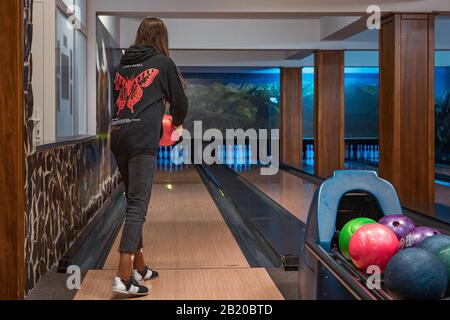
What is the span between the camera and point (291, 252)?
452 cm

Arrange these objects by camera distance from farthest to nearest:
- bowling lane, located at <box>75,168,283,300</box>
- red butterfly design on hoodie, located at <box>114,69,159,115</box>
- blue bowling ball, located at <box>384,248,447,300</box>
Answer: bowling lane, located at <box>75,168,283,300</box>, red butterfly design on hoodie, located at <box>114,69,159,115</box>, blue bowling ball, located at <box>384,248,447,300</box>

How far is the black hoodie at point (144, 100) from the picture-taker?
3260 millimetres

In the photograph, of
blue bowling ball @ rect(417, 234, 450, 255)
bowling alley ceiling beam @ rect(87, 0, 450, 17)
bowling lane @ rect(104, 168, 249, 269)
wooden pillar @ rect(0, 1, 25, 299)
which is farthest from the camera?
bowling alley ceiling beam @ rect(87, 0, 450, 17)

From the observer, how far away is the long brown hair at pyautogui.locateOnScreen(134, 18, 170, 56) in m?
3.43

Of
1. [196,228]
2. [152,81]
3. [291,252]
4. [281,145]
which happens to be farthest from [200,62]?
[152,81]

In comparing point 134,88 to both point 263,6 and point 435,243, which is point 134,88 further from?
point 263,6

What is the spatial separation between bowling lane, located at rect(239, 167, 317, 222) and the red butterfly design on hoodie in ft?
10.6

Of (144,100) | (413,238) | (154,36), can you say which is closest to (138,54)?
(154,36)

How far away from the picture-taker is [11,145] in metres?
2.88

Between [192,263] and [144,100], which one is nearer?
[144,100]

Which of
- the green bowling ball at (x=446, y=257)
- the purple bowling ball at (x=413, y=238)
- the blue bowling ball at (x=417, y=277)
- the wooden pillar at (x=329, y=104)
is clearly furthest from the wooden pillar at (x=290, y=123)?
the blue bowling ball at (x=417, y=277)

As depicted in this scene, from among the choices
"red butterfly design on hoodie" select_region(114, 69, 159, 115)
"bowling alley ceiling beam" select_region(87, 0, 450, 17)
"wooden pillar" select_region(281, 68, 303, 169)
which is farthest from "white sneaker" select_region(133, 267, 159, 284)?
"wooden pillar" select_region(281, 68, 303, 169)

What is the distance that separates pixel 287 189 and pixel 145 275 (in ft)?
18.7

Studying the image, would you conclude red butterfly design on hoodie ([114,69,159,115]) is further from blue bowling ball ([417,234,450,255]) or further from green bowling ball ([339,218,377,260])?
blue bowling ball ([417,234,450,255])
